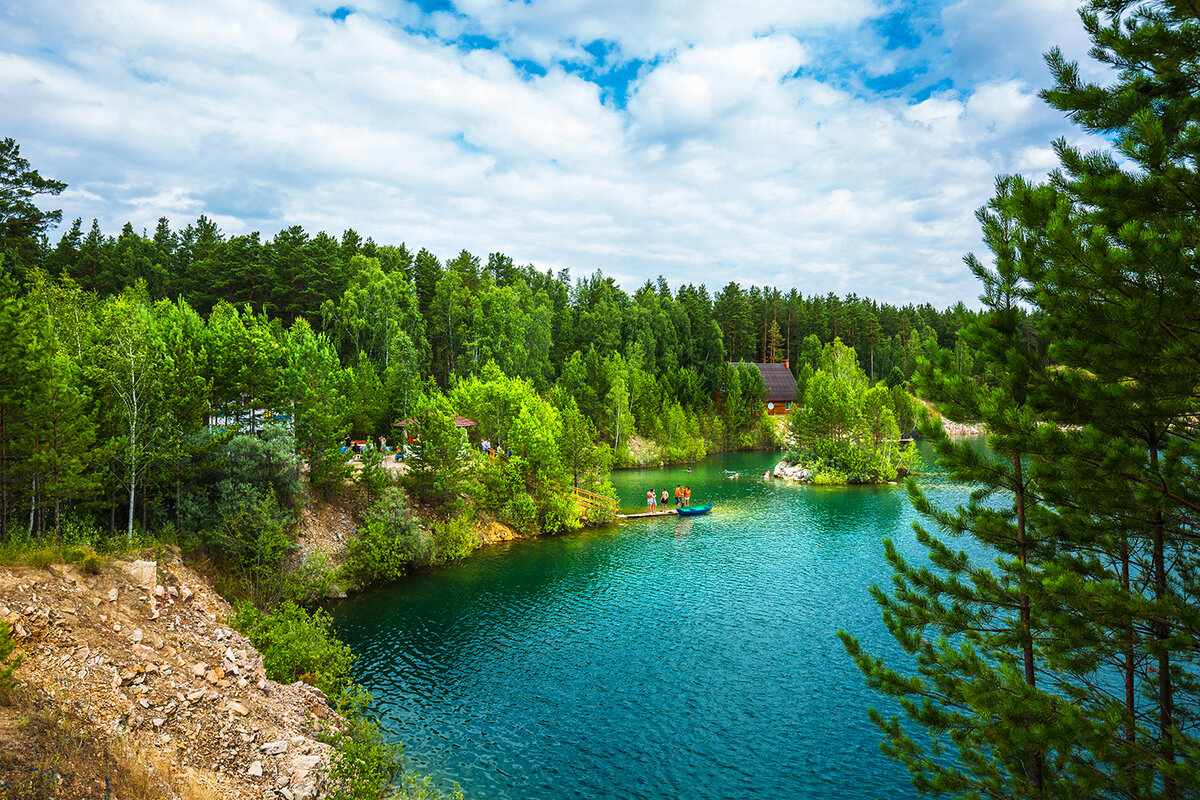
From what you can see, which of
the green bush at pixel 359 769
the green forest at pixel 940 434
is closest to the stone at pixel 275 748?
the green bush at pixel 359 769

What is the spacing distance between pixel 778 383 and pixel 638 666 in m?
87.6

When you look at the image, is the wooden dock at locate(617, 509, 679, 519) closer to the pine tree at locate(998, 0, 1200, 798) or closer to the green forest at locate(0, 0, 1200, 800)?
the green forest at locate(0, 0, 1200, 800)

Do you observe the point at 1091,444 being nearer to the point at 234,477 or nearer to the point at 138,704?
the point at 138,704

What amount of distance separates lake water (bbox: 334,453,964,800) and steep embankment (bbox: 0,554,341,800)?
422cm

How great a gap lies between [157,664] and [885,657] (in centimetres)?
2344

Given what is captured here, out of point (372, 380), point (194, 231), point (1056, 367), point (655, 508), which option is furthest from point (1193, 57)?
point (194, 231)

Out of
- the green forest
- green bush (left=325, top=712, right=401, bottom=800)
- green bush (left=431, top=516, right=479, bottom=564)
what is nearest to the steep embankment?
green bush (left=325, top=712, right=401, bottom=800)

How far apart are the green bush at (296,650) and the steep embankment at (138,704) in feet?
3.47

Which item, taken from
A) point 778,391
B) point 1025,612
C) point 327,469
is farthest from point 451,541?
point 778,391

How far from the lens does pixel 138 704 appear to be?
14.4 meters

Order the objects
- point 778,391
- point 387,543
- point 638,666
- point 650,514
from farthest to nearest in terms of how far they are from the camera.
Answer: point 778,391
point 650,514
point 387,543
point 638,666

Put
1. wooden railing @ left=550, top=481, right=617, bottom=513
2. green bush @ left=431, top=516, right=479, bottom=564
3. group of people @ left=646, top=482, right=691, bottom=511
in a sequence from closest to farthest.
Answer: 1. green bush @ left=431, top=516, right=479, bottom=564
2. wooden railing @ left=550, top=481, right=617, bottom=513
3. group of people @ left=646, top=482, right=691, bottom=511

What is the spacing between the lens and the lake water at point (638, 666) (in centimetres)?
1723

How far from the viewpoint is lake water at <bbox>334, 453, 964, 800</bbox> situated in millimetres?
17234
